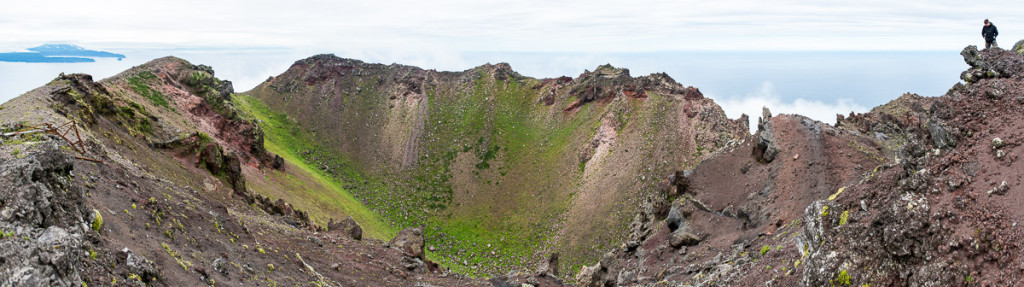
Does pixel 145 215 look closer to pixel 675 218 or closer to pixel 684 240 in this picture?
pixel 684 240

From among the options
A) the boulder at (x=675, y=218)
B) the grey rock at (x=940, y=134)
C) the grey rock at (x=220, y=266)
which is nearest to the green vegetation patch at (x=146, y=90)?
the grey rock at (x=220, y=266)

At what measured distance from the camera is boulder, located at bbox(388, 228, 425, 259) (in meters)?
35.8

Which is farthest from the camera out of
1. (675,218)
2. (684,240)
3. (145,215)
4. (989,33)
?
(675,218)

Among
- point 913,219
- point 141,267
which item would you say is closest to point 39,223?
point 141,267

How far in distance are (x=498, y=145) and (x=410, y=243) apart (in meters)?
36.1

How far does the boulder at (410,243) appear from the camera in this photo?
3581 centimetres

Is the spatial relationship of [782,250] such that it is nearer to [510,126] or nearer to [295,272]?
[295,272]

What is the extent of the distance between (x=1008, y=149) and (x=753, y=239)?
1346 centimetres

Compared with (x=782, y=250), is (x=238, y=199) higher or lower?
lower

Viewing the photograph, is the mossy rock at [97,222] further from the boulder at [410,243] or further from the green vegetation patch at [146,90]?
the green vegetation patch at [146,90]

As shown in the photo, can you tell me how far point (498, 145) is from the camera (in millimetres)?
71688

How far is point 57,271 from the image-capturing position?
9922mm

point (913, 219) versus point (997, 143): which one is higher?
point (997, 143)

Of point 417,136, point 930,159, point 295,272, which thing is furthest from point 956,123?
point 417,136
